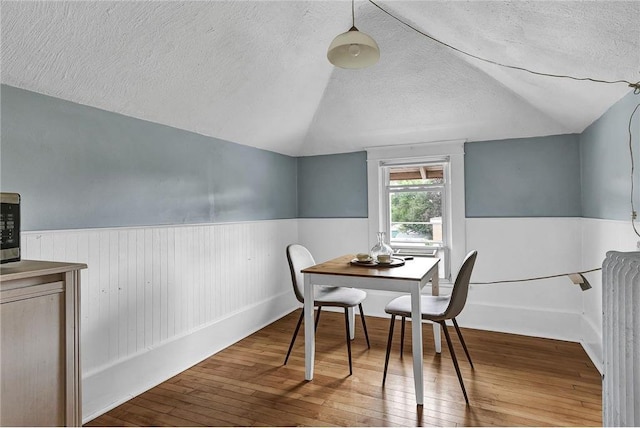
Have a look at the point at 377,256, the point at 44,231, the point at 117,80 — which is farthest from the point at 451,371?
the point at 117,80

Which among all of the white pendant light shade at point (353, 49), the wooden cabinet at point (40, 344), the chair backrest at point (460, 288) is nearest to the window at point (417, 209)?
the chair backrest at point (460, 288)

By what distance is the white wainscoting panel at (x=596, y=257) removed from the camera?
2297 mm

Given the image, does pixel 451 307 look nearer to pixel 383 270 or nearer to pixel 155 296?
pixel 383 270

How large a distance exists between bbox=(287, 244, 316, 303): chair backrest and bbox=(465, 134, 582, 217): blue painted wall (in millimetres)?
1813

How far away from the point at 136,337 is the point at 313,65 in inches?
96.5

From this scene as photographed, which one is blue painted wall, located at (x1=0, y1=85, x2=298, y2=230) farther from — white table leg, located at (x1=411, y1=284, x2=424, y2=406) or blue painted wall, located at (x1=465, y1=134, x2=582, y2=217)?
blue painted wall, located at (x1=465, y1=134, x2=582, y2=217)

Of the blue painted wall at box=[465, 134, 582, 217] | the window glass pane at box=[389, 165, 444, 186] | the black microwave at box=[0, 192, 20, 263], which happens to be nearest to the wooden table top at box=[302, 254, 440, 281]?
the blue painted wall at box=[465, 134, 582, 217]

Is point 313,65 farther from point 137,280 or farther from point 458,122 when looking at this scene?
point 137,280

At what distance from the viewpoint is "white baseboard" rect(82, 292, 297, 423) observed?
217cm

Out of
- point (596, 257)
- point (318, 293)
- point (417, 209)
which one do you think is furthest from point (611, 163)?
point (318, 293)

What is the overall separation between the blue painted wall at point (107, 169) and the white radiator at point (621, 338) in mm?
2742

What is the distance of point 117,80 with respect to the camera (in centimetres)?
213

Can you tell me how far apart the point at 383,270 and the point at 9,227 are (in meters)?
2.04

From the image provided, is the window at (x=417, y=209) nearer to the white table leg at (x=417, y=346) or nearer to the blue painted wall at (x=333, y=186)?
the blue painted wall at (x=333, y=186)
